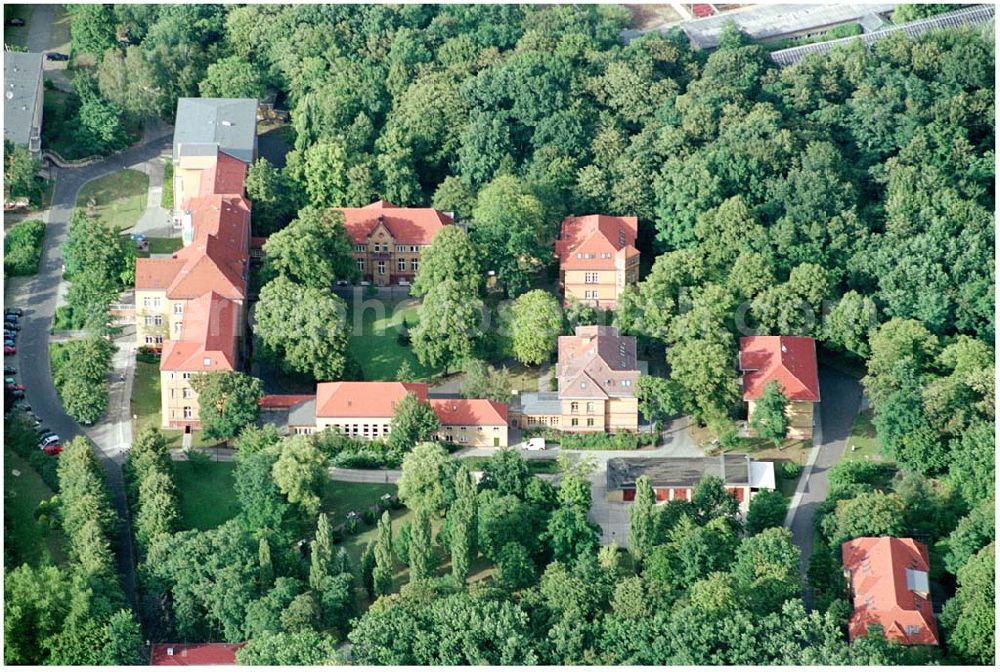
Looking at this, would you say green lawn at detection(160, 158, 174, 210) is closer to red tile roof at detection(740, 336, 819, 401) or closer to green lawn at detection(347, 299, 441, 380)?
green lawn at detection(347, 299, 441, 380)

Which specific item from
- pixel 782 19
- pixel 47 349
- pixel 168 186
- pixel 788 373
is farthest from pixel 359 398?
pixel 782 19


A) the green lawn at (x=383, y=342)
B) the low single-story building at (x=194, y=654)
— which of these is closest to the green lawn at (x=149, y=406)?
the green lawn at (x=383, y=342)

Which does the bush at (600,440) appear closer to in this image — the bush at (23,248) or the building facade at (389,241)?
the building facade at (389,241)

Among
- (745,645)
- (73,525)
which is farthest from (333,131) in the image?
(745,645)

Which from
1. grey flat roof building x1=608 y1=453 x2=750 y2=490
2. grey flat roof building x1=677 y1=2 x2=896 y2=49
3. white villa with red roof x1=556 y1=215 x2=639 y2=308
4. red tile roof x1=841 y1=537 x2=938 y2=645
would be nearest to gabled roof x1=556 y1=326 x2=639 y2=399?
grey flat roof building x1=608 y1=453 x2=750 y2=490

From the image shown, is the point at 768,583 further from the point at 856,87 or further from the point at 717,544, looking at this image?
the point at 856,87

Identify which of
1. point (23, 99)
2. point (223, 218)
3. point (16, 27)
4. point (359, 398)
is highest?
point (16, 27)

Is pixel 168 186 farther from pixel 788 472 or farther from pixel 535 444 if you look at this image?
pixel 788 472
